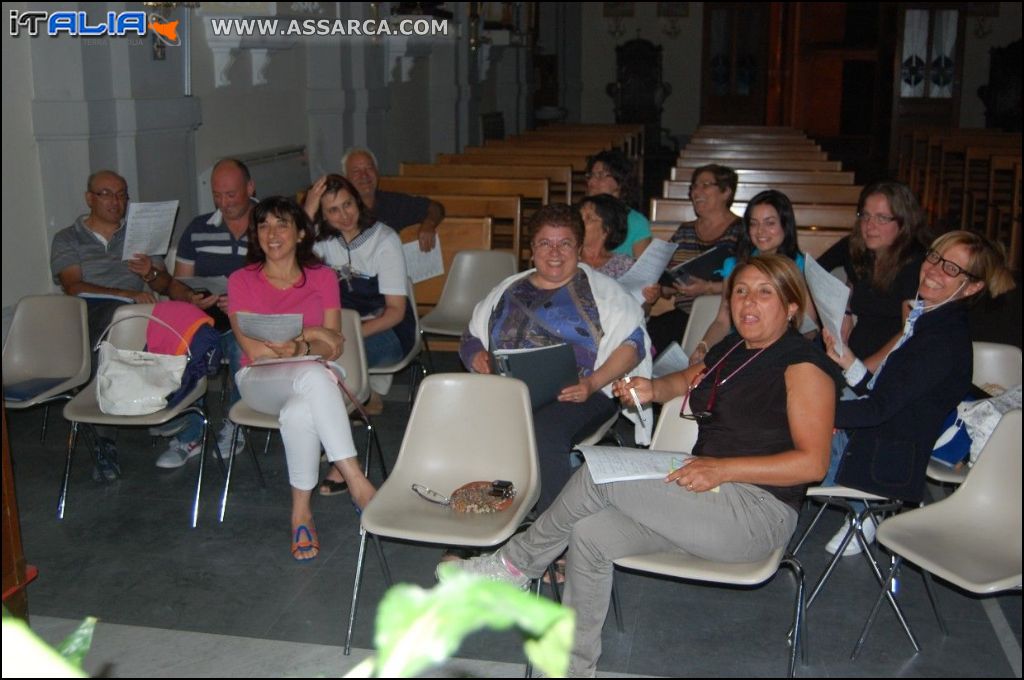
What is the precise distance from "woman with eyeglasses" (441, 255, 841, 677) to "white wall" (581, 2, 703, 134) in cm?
1647

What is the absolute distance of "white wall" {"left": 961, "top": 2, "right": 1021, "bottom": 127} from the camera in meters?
16.7

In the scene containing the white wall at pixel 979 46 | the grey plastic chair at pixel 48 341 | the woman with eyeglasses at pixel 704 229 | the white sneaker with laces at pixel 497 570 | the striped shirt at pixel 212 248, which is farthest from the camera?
the white wall at pixel 979 46

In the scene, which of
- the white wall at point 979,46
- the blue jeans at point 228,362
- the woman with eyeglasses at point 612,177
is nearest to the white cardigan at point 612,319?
the blue jeans at point 228,362

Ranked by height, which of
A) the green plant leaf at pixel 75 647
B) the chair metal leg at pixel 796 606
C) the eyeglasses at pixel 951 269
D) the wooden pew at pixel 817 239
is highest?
the eyeglasses at pixel 951 269

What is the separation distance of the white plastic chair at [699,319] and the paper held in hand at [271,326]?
1495mm

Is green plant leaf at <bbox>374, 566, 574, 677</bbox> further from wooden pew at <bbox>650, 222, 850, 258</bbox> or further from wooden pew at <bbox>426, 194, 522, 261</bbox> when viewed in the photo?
wooden pew at <bbox>426, 194, 522, 261</bbox>

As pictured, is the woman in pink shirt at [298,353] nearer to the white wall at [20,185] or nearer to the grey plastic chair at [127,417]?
the grey plastic chair at [127,417]

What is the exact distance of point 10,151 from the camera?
5.07 m

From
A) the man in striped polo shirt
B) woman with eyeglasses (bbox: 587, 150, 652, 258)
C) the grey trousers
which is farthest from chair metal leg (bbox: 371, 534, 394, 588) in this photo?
woman with eyeglasses (bbox: 587, 150, 652, 258)

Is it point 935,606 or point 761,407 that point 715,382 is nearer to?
point 761,407

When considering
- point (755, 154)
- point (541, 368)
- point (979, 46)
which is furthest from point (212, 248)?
point (979, 46)

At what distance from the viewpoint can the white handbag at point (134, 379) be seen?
12.7 ft

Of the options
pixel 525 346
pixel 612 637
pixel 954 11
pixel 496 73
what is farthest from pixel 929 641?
pixel 954 11

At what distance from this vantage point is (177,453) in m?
4.45
